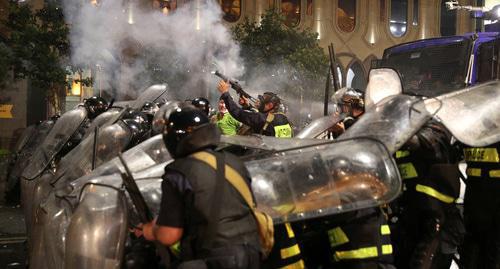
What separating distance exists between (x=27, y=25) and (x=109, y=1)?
390 centimetres

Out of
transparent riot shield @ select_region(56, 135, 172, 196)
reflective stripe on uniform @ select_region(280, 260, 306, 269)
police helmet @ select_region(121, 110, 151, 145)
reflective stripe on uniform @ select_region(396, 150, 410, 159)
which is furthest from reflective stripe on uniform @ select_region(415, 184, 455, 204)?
police helmet @ select_region(121, 110, 151, 145)

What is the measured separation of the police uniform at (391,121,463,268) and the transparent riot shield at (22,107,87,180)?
3378 millimetres

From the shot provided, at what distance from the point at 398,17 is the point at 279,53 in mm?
13098

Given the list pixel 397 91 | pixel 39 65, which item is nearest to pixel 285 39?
pixel 39 65

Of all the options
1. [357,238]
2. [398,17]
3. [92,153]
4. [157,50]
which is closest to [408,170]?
[357,238]

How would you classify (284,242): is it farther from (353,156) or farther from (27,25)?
(27,25)

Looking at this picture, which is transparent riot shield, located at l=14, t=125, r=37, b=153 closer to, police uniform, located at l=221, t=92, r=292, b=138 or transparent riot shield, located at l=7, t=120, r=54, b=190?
transparent riot shield, located at l=7, t=120, r=54, b=190

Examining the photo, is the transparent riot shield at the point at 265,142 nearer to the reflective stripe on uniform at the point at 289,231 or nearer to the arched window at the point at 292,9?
the reflective stripe on uniform at the point at 289,231

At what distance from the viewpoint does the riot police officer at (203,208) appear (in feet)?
9.38

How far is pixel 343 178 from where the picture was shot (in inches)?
130

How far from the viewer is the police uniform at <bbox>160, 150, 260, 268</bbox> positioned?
2.85 meters

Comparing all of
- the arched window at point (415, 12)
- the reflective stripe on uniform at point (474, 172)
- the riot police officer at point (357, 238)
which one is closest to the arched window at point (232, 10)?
the arched window at point (415, 12)

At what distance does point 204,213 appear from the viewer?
2857 mm

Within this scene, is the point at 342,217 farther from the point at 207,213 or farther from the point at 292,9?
the point at 292,9
